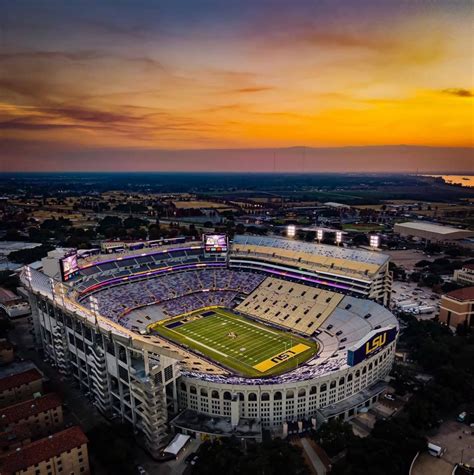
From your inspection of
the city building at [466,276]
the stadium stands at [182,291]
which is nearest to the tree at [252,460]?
the stadium stands at [182,291]

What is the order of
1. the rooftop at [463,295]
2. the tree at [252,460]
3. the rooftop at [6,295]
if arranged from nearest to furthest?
the tree at [252,460] < the rooftop at [463,295] < the rooftop at [6,295]

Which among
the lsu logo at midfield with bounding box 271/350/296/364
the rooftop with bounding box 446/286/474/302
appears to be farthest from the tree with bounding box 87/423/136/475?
the rooftop with bounding box 446/286/474/302

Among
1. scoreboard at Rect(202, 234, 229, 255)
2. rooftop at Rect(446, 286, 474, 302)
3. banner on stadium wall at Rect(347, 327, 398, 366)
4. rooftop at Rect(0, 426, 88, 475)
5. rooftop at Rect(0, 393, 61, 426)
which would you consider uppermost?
scoreboard at Rect(202, 234, 229, 255)

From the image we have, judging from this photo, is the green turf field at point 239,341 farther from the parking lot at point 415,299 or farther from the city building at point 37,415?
the parking lot at point 415,299

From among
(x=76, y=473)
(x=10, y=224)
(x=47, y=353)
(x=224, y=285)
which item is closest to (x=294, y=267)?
(x=224, y=285)

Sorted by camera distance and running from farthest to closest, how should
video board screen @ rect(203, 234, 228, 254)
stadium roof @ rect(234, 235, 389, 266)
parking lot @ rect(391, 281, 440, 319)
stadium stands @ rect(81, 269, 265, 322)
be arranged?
video board screen @ rect(203, 234, 228, 254) → parking lot @ rect(391, 281, 440, 319) → stadium stands @ rect(81, 269, 265, 322) → stadium roof @ rect(234, 235, 389, 266)

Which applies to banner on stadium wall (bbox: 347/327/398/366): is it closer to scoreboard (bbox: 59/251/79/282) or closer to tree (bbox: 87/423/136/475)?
tree (bbox: 87/423/136/475)

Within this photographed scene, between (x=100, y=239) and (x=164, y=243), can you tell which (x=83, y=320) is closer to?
(x=164, y=243)
